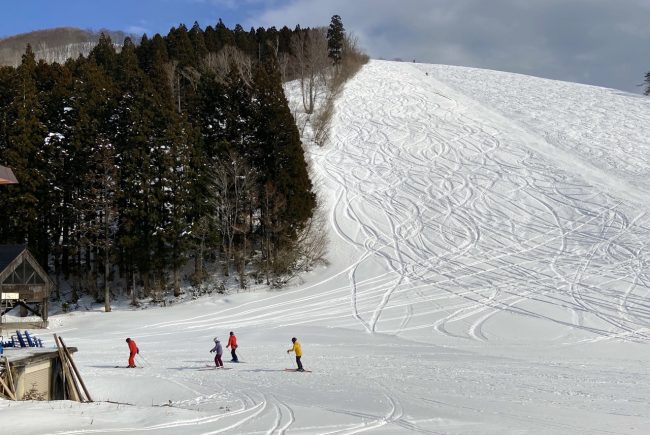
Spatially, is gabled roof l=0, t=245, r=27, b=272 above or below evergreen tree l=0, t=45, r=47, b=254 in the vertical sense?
below

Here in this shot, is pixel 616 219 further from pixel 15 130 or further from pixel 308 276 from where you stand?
pixel 15 130

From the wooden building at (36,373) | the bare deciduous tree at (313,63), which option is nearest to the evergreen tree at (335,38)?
the bare deciduous tree at (313,63)

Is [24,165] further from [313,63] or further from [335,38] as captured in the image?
[335,38]

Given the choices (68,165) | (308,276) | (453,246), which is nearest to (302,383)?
(308,276)

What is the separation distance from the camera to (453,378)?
14.6 meters

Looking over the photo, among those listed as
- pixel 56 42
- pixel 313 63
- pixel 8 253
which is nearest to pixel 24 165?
pixel 8 253

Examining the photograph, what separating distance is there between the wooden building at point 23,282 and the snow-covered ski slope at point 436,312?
5.30 feet

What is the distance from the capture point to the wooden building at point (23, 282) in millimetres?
26469

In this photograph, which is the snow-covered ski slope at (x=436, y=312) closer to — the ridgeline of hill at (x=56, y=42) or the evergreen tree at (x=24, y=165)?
the evergreen tree at (x=24, y=165)

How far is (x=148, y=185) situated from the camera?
3005 centimetres

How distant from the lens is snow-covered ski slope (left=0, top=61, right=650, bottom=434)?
436 inches

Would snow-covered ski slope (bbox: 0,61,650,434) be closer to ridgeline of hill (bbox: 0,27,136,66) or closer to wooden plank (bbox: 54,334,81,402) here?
wooden plank (bbox: 54,334,81,402)

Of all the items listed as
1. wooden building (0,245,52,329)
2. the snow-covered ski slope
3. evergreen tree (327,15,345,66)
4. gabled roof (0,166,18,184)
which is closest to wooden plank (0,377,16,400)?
the snow-covered ski slope

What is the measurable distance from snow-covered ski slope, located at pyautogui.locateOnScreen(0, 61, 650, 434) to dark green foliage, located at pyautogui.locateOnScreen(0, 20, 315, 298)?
3655mm
